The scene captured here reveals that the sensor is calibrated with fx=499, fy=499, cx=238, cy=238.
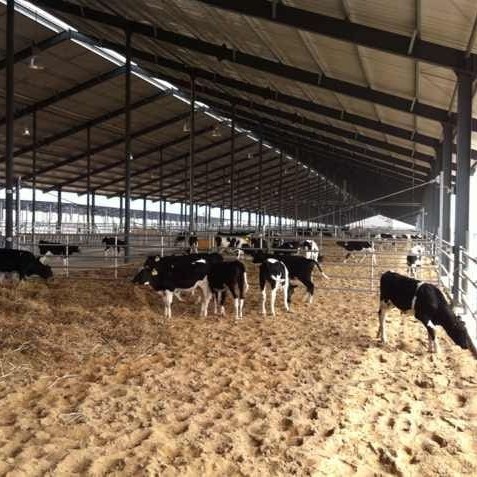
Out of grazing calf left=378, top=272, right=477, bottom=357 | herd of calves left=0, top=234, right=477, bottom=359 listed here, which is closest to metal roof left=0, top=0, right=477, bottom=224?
grazing calf left=378, top=272, right=477, bottom=357

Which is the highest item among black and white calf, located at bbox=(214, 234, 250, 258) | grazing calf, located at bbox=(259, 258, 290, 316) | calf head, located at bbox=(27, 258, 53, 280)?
black and white calf, located at bbox=(214, 234, 250, 258)

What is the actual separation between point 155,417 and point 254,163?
3575 centimetres

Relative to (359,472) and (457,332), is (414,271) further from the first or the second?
(359,472)

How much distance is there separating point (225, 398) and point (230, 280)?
13.8 feet

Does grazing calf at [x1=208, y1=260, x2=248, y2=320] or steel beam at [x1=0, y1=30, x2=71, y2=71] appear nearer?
grazing calf at [x1=208, y1=260, x2=248, y2=320]

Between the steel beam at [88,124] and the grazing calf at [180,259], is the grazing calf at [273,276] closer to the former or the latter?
the grazing calf at [180,259]

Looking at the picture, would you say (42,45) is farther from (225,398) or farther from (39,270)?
(225,398)

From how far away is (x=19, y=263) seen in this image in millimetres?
12164

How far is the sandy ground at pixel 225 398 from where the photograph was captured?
3.63 m

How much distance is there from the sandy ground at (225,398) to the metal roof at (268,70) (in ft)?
15.7

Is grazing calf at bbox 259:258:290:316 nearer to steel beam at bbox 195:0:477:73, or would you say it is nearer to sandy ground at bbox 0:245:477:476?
sandy ground at bbox 0:245:477:476

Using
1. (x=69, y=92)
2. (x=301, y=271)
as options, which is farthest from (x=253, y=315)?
(x=69, y=92)

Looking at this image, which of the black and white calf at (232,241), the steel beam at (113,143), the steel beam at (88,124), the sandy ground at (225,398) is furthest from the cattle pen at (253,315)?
the steel beam at (113,143)

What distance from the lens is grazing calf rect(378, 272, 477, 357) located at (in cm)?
651
